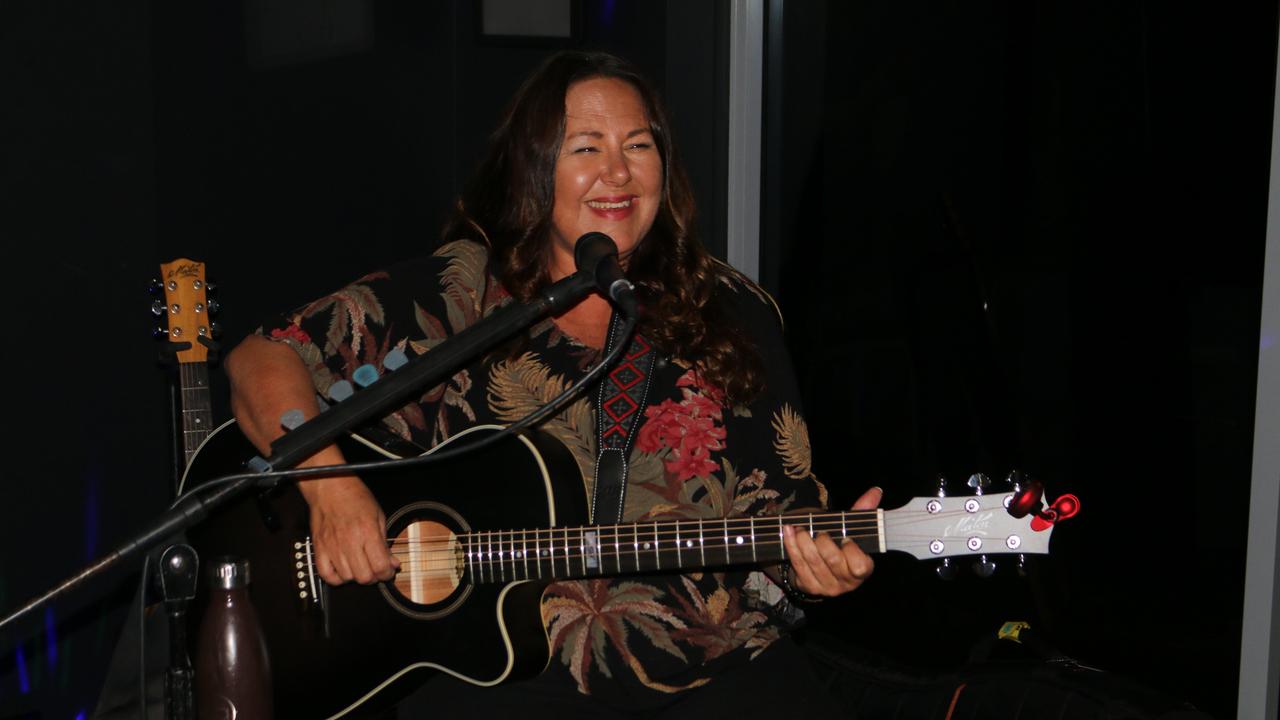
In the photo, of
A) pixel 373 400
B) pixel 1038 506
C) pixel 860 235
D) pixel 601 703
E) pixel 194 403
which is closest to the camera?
pixel 373 400

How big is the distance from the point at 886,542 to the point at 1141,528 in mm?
827

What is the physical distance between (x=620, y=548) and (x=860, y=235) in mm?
1507

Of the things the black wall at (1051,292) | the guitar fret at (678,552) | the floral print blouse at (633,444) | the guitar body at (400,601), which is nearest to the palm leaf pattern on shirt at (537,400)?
the floral print blouse at (633,444)

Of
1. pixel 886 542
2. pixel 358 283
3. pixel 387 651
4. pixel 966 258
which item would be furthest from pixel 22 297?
pixel 966 258

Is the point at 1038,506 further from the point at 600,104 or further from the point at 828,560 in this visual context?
the point at 600,104

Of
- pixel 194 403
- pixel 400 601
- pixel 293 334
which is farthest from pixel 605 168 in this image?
pixel 194 403

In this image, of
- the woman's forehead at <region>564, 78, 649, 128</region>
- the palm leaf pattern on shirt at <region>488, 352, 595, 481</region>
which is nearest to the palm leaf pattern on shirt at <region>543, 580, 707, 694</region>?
the palm leaf pattern on shirt at <region>488, 352, 595, 481</region>

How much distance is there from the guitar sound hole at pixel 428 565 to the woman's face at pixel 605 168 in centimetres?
60

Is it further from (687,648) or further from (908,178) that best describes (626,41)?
(687,648)

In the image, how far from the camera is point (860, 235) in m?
3.03

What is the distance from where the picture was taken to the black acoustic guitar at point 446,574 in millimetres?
1790

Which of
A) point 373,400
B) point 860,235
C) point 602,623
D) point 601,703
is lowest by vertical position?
point 601,703

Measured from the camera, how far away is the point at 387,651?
5.90 ft

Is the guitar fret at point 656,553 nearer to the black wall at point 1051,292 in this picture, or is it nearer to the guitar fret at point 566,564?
the guitar fret at point 566,564
